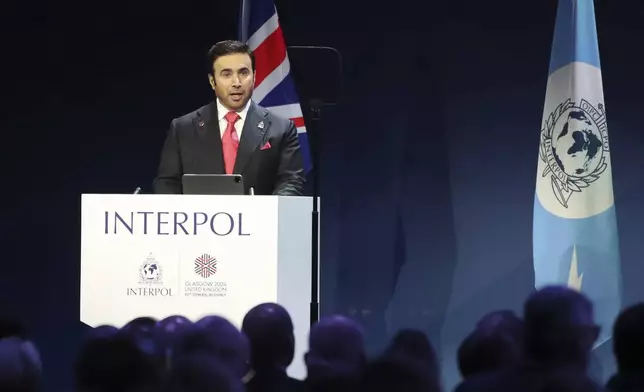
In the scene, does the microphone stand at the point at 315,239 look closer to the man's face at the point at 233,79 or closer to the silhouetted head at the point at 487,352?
the man's face at the point at 233,79

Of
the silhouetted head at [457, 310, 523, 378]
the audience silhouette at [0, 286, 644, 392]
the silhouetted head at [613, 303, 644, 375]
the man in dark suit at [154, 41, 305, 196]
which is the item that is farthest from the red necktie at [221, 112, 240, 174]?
the silhouetted head at [613, 303, 644, 375]

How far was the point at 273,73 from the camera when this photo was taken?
588 cm

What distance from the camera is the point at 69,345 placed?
6.48 meters

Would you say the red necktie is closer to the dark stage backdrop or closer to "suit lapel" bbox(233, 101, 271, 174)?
"suit lapel" bbox(233, 101, 271, 174)

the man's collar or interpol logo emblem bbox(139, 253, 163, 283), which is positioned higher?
the man's collar

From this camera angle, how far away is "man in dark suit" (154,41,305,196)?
4.54 m

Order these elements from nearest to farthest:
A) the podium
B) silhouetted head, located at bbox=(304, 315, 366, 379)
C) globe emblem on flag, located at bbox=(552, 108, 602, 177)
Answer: silhouetted head, located at bbox=(304, 315, 366, 379) < the podium < globe emblem on flag, located at bbox=(552, 108, 602, 177)

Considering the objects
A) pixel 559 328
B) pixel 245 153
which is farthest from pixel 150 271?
pixel 559 328

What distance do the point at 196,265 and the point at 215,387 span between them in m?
1.95

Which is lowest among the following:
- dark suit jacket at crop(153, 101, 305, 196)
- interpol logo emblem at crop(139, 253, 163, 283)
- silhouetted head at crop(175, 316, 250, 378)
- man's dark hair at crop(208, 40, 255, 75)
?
silhouetted head at crop(175, 316, 250, 378)

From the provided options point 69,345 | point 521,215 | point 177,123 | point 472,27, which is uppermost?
point 472,27

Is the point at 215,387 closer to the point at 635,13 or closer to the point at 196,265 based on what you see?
the point at 196,265

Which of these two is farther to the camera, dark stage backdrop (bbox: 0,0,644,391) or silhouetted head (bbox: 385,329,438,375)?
dark stage backdrop (bbox: 0,0,644,391)

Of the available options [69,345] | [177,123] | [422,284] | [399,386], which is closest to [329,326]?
[399,386]
